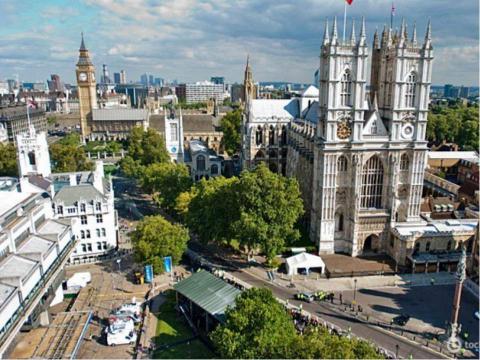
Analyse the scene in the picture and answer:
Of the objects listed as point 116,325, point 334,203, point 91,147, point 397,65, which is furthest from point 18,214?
point 91,147

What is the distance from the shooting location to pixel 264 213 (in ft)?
177

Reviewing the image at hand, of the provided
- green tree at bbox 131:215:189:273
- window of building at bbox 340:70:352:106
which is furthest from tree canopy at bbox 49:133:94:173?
window of building at bbox 340:70:352:106

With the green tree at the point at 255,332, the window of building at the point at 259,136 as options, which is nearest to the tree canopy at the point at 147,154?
the window of building at the point at 259,136

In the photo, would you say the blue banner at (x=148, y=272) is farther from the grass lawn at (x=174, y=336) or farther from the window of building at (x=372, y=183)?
the window of building at (x=372, y=183)

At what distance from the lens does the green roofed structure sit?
40062mm

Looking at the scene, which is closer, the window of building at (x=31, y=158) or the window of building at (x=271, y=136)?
the window of building at (x=31, y=158)

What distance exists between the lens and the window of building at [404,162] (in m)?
59.1

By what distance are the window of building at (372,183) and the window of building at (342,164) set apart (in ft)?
10.3

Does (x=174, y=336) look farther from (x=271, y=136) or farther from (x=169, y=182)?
(x=271, y=136)

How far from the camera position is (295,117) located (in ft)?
289

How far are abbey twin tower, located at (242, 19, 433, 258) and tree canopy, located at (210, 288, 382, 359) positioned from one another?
27.8 m

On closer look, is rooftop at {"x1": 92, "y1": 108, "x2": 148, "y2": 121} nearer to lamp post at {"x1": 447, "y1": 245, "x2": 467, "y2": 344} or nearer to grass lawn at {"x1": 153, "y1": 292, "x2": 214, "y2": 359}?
grass lawn at {"x1": 153, "y1": 292, "x2": 214, "y2": 359}

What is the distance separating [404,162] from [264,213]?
78.1 ft

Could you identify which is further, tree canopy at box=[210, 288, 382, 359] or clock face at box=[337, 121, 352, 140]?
clock face at box=[337, 121, 352, 140]
